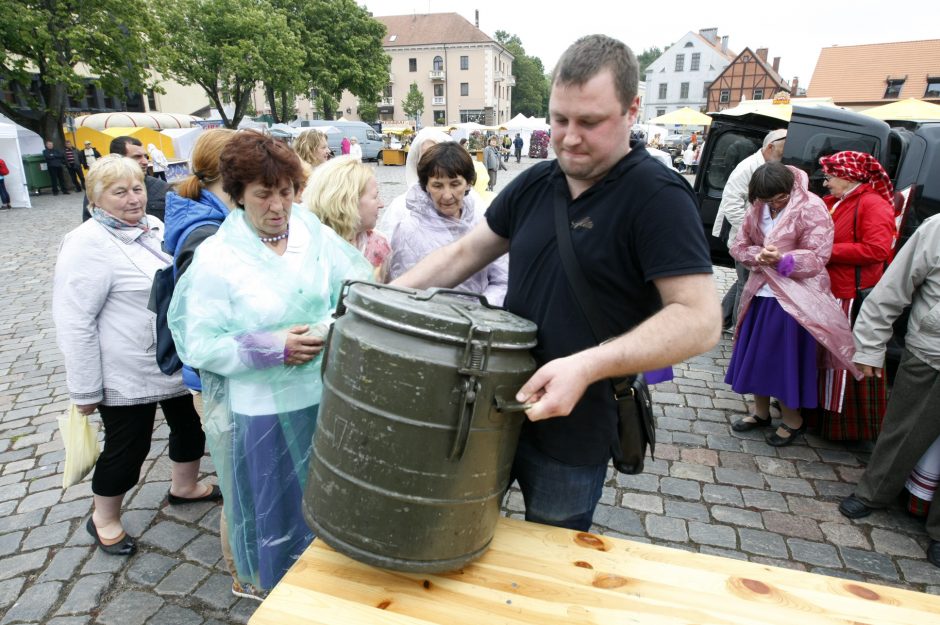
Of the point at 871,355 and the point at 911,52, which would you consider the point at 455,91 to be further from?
the point at 871,355

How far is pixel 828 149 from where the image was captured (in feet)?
17.0

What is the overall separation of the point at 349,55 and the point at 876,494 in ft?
148

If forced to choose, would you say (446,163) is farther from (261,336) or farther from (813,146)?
(813,146)

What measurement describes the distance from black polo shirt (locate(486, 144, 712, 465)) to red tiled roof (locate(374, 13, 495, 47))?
70741mm

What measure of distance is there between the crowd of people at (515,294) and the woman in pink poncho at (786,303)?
0.05 feet

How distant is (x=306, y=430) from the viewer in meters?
2.30

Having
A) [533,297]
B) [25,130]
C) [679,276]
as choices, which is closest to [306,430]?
[533,297]

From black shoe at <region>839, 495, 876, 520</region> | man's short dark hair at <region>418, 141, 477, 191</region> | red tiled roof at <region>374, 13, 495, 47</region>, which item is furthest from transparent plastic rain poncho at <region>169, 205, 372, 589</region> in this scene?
red tiled roof at <region>374, 13, 495, 47</region>

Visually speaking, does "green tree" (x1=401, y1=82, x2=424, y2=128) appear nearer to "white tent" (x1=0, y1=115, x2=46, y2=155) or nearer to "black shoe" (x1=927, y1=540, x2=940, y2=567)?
"white tent" (x1=0, y1=115, x2=46, y2=155)

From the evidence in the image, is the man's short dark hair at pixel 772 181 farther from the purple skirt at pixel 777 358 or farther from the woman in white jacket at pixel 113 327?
the woman in white jacket at pixel 113 327

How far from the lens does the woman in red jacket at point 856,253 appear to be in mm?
3852

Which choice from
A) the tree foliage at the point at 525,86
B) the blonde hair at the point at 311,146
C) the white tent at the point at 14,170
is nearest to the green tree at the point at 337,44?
the white tent at the point at 14,170

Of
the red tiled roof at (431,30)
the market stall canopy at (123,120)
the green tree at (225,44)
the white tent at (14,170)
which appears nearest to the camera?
the white tent at (14,170)

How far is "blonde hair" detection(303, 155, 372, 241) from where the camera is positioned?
9.98 feet
